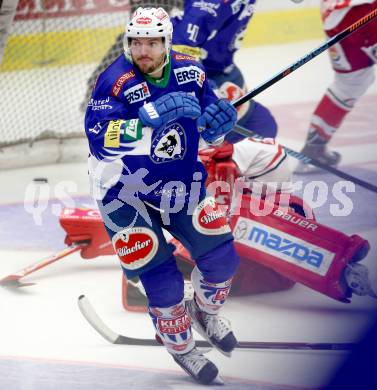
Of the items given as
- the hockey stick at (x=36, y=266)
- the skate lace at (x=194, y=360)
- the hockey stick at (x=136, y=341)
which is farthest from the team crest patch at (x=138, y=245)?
the hockey stick at (x=36, y=266)

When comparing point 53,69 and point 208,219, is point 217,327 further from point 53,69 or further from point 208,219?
point 53,69

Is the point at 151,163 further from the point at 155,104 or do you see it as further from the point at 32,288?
the point at 32,288

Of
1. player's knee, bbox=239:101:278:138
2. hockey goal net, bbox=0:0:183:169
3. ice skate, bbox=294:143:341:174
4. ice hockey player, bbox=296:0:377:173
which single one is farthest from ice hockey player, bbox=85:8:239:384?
hockey goal net, bbox=0:0:183:169

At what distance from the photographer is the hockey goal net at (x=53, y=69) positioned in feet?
16.5

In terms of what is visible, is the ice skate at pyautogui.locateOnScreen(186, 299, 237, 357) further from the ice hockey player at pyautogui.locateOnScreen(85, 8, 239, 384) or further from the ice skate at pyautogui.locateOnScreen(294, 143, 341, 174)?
the ice skate at pyautogui.locateOnScreen(294, 143, 341, 174)

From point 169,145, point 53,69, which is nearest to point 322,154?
point 53,69

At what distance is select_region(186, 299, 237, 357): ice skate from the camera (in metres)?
2.91

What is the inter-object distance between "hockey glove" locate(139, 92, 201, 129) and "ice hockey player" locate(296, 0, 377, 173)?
2141 mm

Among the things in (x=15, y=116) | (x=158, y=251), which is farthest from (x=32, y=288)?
(x=15, y=116)

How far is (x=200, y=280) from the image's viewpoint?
288 centimetres

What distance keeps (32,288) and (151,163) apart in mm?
1113

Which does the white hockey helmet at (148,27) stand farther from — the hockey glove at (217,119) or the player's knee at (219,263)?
the player's knee at (219,263)

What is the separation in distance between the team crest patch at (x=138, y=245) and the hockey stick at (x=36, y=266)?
98 centimetres

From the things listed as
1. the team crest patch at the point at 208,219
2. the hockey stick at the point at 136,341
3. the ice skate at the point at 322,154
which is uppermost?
the team crest patch at the point at 208,219
